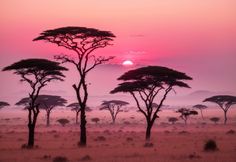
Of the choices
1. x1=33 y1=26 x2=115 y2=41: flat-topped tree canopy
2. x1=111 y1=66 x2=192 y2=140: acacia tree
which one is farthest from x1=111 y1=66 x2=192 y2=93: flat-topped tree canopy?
x1=33 y1=26 x2=115 y2=41: flat-topped tree canopy

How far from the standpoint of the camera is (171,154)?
29375 mm

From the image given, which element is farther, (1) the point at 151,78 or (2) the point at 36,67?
(1) the point at 151,78

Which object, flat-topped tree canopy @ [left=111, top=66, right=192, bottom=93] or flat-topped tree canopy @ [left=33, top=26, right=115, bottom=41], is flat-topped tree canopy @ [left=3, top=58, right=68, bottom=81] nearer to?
flat-topped tree canopy @ [left=33, top=26, right=115, bottom=41]

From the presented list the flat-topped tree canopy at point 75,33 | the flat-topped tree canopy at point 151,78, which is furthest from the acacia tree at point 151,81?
the flat-topped tree canopy at point 75,33

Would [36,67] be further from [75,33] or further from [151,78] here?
[151,78]

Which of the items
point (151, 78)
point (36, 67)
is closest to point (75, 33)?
point (36, 67)

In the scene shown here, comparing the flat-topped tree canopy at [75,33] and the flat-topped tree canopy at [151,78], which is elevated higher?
the flat-topped tree canopy at [75,33]

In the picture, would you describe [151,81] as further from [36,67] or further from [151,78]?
[36,67]

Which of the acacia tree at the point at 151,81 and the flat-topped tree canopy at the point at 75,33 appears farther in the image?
the acacia tree at the point at 151,81

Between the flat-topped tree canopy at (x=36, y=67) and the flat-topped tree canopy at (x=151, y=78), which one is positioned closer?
the flat-topped tree canopy at (x=36, y=67)

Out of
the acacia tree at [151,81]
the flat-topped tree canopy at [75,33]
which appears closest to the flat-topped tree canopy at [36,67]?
the flat-topped tree canopy at [75,33]

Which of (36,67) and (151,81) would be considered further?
(151,81)

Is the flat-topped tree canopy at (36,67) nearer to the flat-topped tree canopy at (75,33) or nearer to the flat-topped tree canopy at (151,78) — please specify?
the flat-topped tree canopy at (75,33)

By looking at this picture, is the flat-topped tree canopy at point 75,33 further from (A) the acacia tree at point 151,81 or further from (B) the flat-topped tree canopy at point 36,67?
(A) the acacia tree at point 151,81
